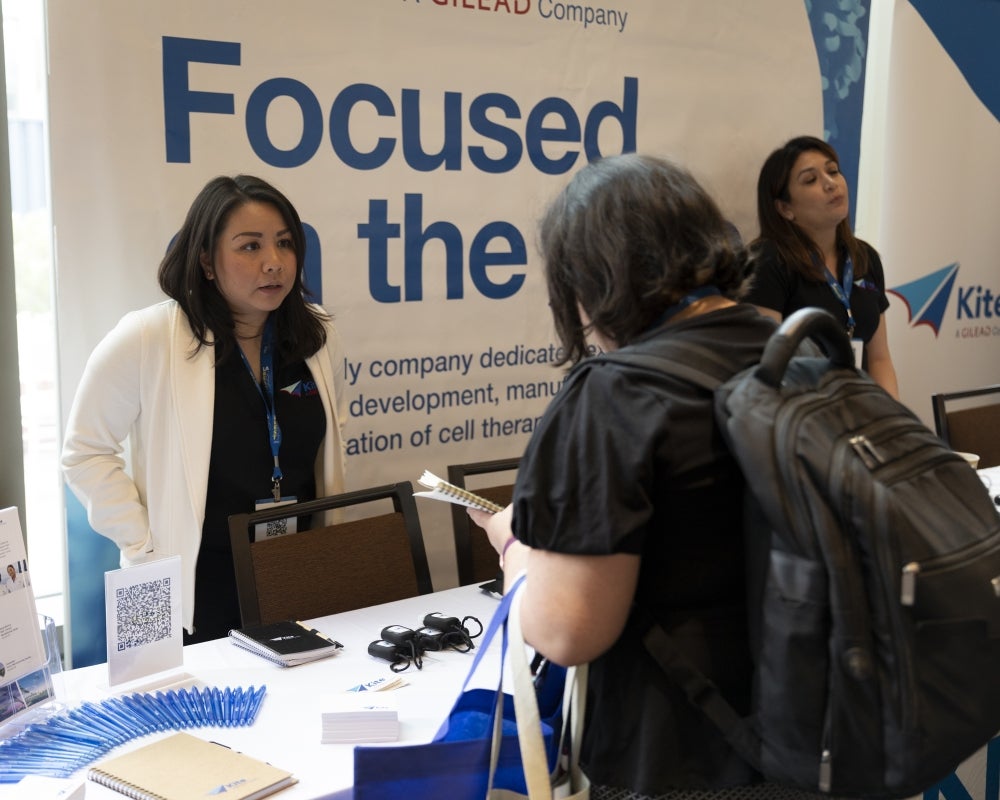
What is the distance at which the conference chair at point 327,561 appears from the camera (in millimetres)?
2408

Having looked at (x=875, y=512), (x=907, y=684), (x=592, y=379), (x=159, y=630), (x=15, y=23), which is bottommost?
(x=159, y=630)

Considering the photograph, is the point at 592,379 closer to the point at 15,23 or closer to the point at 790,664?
the point at 790,664

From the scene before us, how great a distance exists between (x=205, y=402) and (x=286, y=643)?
0.73 meters

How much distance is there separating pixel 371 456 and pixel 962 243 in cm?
297

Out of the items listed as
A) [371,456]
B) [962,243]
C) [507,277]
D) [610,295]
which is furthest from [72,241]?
[962,243]

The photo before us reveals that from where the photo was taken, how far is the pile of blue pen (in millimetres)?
1592

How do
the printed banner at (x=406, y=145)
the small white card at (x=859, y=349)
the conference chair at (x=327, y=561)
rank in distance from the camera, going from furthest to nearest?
the small white card at (x=859, y=349) → the printed banner at (x=406, y=145) → the conference chair at (x=327, y=561)

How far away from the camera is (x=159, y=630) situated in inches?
74.8

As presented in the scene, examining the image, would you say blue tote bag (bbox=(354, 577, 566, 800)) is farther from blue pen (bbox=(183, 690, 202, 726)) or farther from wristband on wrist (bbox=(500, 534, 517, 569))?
blue pen (bbox=(183, 690, 202, 726))

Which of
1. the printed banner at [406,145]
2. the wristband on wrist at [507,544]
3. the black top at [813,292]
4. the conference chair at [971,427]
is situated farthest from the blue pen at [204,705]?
the conference chair at [971,427]

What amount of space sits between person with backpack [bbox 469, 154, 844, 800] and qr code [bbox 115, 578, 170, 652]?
87 cm

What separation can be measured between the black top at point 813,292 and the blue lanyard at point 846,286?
14 mm

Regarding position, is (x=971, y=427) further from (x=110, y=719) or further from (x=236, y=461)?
(x=110, y=719)

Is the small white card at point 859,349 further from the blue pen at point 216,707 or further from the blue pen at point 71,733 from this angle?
the blue pen at point 71,733
